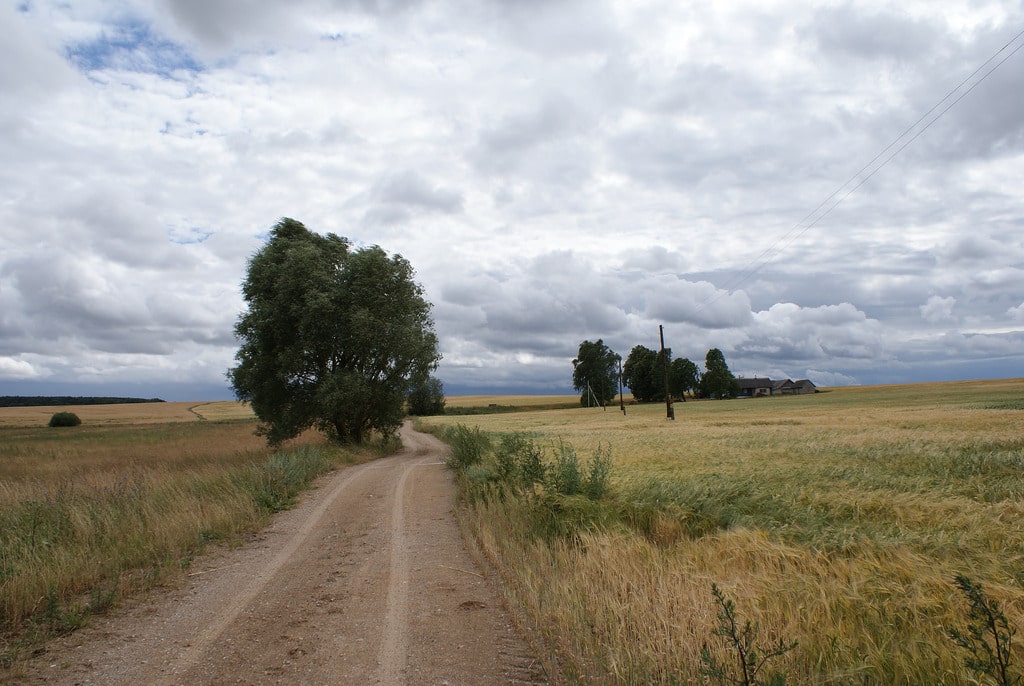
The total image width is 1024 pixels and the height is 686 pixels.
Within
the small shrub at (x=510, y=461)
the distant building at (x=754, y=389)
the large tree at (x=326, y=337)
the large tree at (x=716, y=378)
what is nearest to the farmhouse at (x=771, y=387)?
the distant building at (x=754, y=389)

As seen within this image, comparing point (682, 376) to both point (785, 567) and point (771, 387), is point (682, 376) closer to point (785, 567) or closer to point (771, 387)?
point (771, 387)

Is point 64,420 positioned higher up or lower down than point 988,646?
lower down

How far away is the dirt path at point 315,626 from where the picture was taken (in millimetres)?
4309

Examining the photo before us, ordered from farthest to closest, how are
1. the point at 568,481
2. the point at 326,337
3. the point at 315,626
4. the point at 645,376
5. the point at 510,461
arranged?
the point at 645,376
the point at 326,337
the point at 510,461
the point at 568,481
the point at 315,626

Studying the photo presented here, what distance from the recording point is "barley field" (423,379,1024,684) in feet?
12.8

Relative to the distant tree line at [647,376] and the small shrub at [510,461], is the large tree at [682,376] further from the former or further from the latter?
the small shrub at [510,461]

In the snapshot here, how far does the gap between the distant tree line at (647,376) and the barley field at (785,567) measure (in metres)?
102

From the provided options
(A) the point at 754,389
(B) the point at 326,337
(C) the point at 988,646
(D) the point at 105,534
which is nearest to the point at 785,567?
(C) the point at 988,646

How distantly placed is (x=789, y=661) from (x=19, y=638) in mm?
6494

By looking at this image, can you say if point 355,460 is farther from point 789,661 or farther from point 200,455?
point 789,661

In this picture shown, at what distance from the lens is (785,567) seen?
5496 millimetres

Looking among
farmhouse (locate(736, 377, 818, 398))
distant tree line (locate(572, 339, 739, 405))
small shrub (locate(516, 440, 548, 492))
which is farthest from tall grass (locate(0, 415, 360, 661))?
farmhouse (locate(736, 377, 818, 398))

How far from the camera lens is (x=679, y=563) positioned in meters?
5.92

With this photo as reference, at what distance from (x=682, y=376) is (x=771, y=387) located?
169 feet
